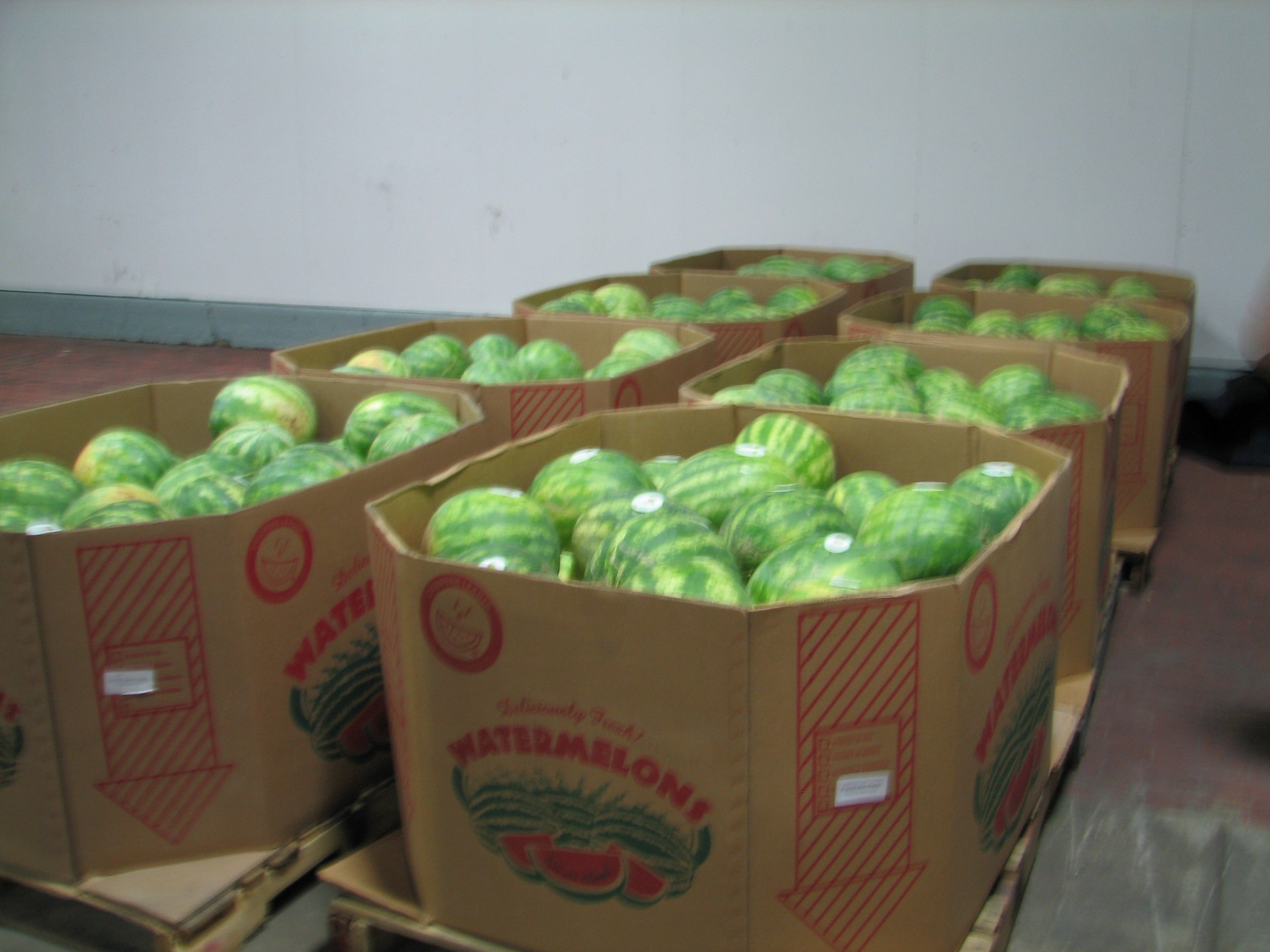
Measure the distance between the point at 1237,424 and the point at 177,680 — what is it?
503 cm

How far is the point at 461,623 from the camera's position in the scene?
1.64 m

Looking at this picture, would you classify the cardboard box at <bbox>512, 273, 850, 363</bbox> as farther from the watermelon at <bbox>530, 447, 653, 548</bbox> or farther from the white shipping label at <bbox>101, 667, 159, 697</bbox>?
the white shipping label at <bbox>101, 667, 159, 697</bbox>

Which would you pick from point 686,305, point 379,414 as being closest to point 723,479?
point 379,414

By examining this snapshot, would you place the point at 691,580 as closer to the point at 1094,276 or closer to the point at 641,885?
the point at 641,885

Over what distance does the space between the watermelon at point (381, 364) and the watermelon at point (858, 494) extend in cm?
155

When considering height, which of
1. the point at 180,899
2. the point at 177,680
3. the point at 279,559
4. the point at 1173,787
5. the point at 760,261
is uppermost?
the point at 760,261

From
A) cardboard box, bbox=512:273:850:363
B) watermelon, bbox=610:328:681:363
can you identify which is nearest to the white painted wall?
cardboard box, bbox=512:273:850:363

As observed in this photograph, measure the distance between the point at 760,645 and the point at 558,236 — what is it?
6158 millimetres

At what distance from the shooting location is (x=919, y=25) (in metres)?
5.91

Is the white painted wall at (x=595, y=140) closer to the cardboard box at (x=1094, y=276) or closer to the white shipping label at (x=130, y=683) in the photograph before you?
the cardboard box at (x=1094, y=276)

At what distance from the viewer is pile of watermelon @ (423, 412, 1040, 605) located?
1785 mm

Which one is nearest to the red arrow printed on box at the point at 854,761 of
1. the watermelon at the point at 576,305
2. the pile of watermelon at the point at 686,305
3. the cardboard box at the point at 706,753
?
the cardboard box at the point at 706,753

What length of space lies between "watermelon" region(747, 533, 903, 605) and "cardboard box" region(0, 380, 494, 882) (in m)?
0.88

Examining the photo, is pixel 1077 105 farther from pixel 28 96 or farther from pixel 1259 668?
pixel 28 96
